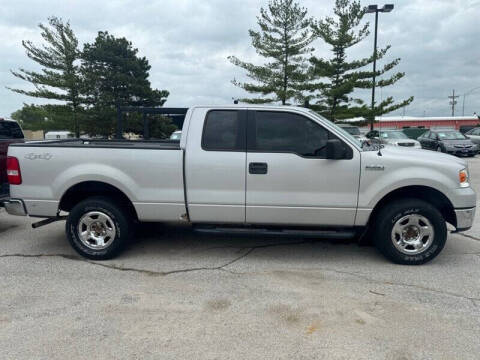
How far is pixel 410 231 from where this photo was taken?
434 cm

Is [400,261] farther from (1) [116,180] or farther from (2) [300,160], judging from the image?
(1) [116,180]

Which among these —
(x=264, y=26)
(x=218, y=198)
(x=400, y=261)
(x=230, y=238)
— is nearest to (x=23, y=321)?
(x=218, y=198)

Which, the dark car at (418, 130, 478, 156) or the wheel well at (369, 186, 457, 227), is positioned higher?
the dark car at (418, 130, 478, 156)

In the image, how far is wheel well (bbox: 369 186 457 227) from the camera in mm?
4336

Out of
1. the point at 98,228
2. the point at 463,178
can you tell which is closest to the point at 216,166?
the point at 98,228

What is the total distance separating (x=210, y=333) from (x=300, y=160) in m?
2.14

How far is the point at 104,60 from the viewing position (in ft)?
74.5

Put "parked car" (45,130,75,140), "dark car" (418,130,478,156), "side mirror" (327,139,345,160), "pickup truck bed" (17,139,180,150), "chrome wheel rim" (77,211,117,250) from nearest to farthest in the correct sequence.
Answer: "side mirror" (327,139,345,160) < "pickup truck bed" (17,139,180,150) < "chrome wheel rim" (77,211,117,250) < "dark car" (418,130,478,156) < "parked car" (45,130,75,140)

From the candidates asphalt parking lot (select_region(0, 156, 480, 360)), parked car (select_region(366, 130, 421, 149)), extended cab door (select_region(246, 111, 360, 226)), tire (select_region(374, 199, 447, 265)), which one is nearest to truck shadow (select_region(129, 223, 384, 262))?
asphalt parking lot (select_region(0, 156, 480, 360))

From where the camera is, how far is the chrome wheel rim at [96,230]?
4.57 meters

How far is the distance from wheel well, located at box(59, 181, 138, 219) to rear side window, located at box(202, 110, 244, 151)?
1.29 m

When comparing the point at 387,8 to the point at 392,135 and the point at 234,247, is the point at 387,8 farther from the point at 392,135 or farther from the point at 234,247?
the point at 234,247

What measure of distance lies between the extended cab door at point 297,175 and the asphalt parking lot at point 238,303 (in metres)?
0.65

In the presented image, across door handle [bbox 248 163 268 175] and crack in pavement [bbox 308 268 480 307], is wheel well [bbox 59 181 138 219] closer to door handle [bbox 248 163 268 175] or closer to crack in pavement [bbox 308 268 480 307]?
door handle [bbox 248 163 268 175]
